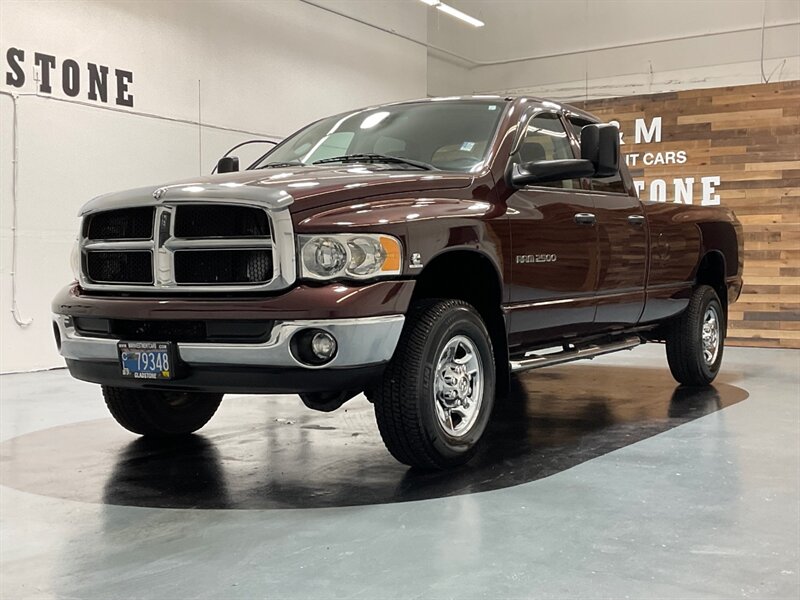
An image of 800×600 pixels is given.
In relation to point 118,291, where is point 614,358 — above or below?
below

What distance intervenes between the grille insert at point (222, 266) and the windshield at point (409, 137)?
1.07m

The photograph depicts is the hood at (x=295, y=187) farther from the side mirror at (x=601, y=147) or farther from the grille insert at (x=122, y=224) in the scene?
the side mirror at (x=601, y=147)

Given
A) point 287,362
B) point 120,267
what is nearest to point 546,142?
point 287,362

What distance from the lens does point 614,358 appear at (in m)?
9.02

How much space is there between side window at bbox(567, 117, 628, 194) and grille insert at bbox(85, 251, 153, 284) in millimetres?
2749

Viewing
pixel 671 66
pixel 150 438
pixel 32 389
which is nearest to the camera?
pixel 150 438

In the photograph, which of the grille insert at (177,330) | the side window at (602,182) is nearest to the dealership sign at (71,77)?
the grille insert at (177,330)

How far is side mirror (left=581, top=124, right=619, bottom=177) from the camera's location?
15.0 feet

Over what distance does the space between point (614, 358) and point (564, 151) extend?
13.8 ft

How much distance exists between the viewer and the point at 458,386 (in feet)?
13.1

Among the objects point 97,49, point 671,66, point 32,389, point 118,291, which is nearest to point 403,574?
point 118,291

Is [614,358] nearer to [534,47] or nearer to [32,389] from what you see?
[32,389]

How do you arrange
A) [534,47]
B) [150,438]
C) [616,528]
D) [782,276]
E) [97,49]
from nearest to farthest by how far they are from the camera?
[616,528]
[150,438]
[97,49]
[782,276]
[534,47]

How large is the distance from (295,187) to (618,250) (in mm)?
2440
